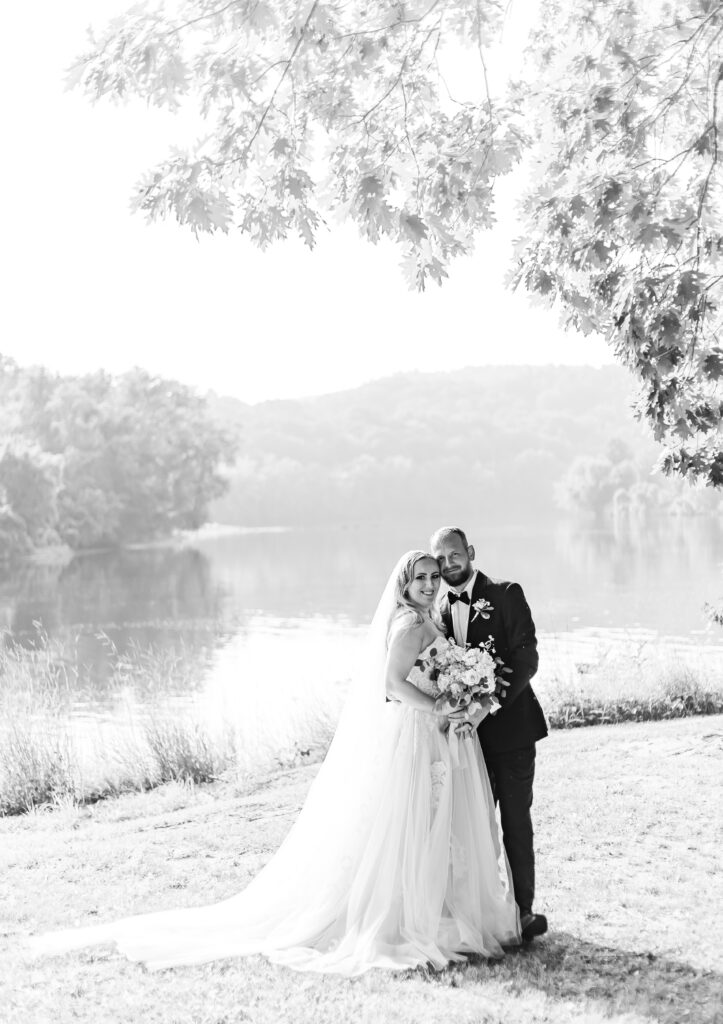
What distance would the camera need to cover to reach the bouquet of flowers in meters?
4.95

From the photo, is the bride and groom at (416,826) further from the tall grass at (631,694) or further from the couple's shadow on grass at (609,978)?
the tall grass at (631,694)

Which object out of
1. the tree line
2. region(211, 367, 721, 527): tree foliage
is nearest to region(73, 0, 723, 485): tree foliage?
the tree line

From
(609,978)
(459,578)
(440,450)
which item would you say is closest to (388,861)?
(609,978)

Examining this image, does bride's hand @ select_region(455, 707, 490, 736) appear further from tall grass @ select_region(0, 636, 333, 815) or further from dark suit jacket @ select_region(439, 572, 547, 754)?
tall grass @ select_region(0, 636, 333, 815)

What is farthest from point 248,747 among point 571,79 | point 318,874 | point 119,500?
point 119,500

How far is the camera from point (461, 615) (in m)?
5.25

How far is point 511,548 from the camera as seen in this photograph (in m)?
72.2

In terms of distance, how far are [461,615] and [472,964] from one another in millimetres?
1613

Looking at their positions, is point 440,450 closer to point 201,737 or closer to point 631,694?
point 631,694

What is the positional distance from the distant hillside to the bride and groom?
12366 centimetres

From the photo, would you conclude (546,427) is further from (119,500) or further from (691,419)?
(691,419)

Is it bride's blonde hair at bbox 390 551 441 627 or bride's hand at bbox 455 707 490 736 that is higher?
bride's blonde hair at bbox 390 551 441 627

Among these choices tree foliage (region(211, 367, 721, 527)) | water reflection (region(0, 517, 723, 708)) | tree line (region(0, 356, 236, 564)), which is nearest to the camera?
water reflection (region(0, 517, 723, 708))

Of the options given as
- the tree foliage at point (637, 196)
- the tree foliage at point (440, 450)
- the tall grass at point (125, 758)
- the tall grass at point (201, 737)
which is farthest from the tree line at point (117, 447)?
the tree foliage at point (637, 196)
